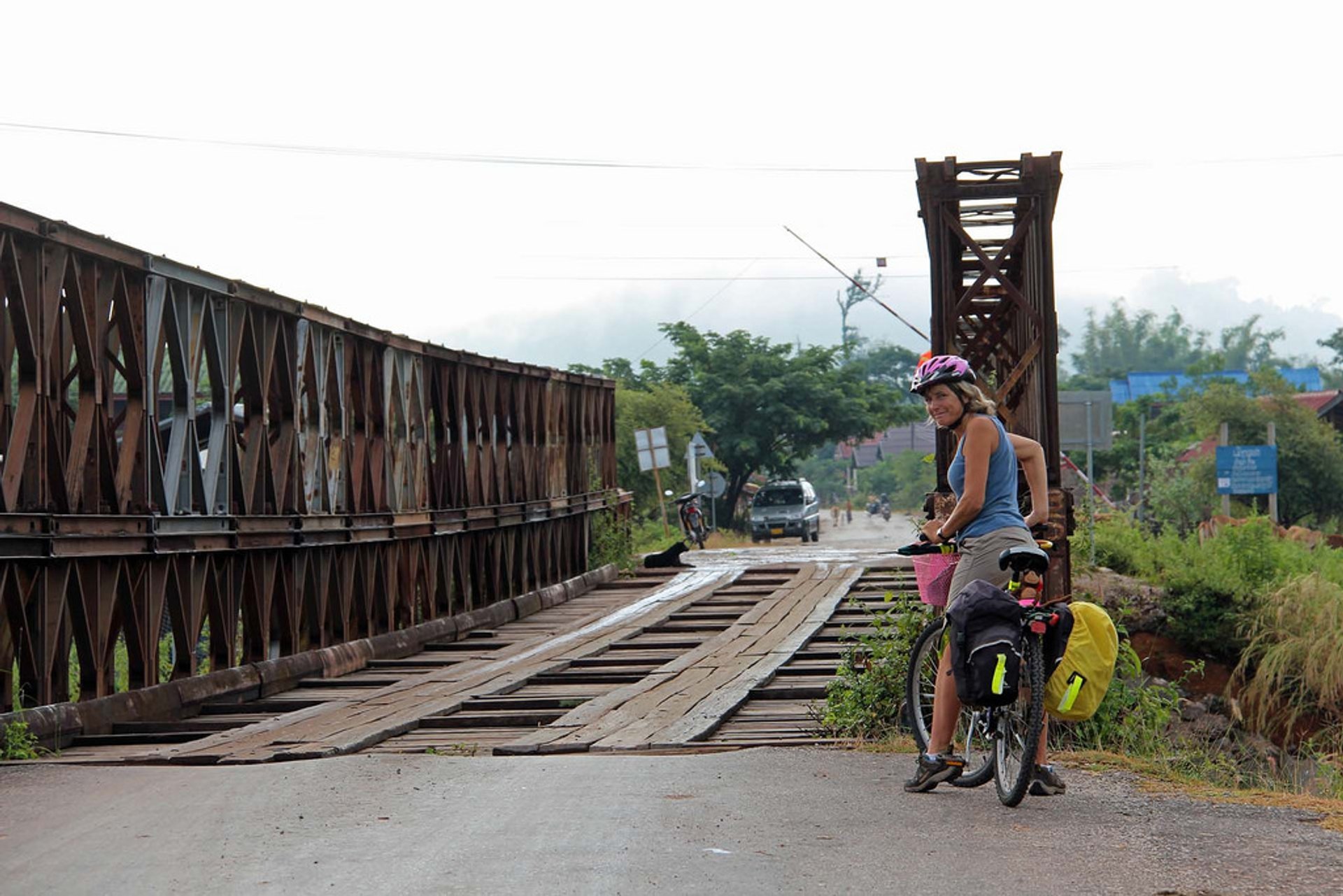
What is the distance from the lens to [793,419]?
5641 cm

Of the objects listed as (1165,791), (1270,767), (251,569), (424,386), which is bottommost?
(1270,767)

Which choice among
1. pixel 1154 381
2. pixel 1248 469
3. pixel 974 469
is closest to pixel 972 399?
pixel 974 469

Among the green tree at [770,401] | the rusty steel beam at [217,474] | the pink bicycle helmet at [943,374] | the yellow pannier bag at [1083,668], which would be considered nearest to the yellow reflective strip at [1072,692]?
the yellow pannier bag at [1083,668]

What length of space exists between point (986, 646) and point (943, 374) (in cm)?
115

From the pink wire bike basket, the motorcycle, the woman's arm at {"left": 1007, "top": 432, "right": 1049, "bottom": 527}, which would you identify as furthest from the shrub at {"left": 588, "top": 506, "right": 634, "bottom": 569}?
the woman's arm at {"left": 1007, "top": 432, "right": 1049, "bottom": 527}

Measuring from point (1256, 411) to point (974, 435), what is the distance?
45.0 m

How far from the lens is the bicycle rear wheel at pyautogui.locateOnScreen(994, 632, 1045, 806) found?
6.51 metres

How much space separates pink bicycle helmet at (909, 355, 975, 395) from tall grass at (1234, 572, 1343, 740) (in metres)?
11.8

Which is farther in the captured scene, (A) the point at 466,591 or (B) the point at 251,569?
(A) the point at 466,591

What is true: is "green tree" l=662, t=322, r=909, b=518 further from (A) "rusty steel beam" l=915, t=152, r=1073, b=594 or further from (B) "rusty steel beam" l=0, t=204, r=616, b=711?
(A) "rusty steel beam" l=915, t=152, r=1073, b=594

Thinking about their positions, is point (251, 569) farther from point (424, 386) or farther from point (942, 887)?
point (942, 887)

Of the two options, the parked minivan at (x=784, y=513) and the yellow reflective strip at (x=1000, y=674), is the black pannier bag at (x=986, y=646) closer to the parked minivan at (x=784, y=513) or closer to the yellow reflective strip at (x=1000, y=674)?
the yellow reflective strip at (x=1000, y=674)

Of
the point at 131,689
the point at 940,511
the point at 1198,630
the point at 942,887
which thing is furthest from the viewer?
the point at 1198,630

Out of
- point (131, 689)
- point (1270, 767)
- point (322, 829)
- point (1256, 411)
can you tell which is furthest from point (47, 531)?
point (1256, 411)
